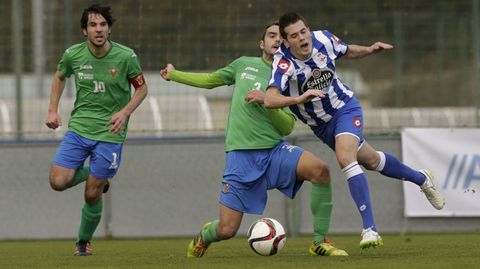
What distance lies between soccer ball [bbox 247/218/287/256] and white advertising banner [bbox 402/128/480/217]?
5028mm

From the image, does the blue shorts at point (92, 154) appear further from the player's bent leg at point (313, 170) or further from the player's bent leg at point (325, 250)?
the player's bent leg at point (325, 250)

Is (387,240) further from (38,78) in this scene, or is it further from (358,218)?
(38,78)

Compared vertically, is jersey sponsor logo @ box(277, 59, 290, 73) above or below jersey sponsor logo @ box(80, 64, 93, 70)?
above

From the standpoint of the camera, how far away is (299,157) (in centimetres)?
940

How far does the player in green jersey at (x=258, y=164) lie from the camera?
9391mm

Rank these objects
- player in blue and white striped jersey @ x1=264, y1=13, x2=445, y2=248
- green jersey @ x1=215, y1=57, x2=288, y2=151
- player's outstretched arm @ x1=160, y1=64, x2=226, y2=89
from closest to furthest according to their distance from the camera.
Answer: player in blue and white striped jersey @ x1=264, y1=13, x2=445, y2=248 < green jersey @ x1=215, y1=57, x2=288, y2=151 < player's outstretched arm @ x1=160, y1=64, x2=226, y2=89

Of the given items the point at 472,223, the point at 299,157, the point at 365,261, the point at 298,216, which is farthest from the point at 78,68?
the point at 472,223

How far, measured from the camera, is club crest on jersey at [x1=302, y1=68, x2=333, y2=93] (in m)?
9.05

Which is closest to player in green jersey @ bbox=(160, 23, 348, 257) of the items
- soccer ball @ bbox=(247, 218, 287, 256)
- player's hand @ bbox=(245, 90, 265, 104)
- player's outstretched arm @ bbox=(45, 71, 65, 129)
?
player's hand @ bbox=(245, 90, 265, 104)

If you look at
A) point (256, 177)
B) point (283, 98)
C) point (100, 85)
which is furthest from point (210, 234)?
point (100, 85)

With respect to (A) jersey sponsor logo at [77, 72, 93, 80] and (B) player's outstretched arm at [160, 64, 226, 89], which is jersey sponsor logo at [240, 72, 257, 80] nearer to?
(B) player's outstretched arm at [160, 64, 226, 89]

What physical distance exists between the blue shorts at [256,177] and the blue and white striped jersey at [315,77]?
1.26 ft

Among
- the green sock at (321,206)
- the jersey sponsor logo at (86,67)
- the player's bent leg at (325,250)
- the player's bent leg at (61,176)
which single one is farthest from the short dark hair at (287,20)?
the player's bent leg at (61,176)

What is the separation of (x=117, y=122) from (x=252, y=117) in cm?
138
